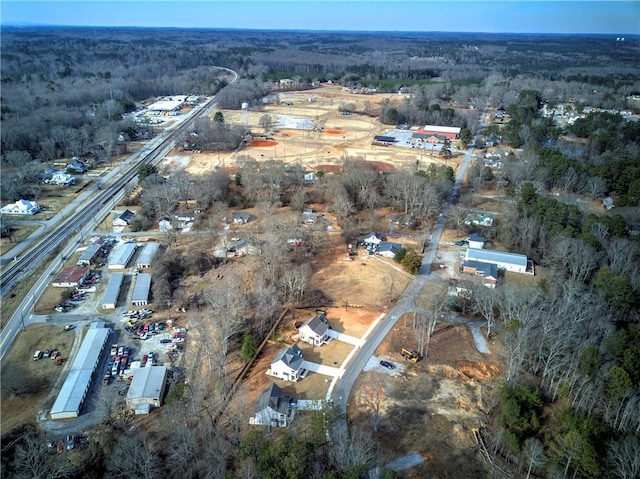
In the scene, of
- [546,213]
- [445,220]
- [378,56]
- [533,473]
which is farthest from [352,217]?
[378,56]

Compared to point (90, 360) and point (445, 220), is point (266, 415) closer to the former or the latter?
point (90, 360)

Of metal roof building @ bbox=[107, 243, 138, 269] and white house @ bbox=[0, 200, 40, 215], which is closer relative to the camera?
metal roof building @ bbox=[107, 243, 138, 269]

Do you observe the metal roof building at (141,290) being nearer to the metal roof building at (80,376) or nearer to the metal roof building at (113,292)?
the metal roof building at (113,292)

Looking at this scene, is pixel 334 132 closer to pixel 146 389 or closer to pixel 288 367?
pixel 288 367

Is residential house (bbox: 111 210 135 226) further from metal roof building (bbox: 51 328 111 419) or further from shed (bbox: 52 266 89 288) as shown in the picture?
metal roof building (bbox: 51 328 111 419)

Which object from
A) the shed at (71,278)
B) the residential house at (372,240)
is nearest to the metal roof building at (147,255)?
the shed at (71,278)

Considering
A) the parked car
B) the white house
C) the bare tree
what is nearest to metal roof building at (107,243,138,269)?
the white house

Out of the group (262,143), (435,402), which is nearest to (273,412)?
(435,402)
